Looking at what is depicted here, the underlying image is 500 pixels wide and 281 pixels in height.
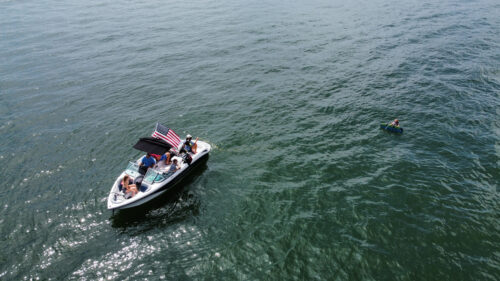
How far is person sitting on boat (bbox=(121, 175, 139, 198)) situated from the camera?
1933 centimetres

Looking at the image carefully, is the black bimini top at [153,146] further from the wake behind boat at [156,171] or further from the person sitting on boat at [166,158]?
the person sitting on boat at [166,158]

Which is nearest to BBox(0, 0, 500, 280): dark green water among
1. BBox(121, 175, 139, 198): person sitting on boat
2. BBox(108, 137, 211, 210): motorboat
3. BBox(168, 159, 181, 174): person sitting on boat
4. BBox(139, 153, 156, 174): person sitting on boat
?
BBox(108, 137, 211, 210): motorboat

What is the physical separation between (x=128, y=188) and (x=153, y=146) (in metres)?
3.77

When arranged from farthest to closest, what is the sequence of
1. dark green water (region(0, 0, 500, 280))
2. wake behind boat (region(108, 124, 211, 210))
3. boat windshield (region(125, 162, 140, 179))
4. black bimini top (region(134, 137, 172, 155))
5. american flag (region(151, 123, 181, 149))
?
american flag (region(151, 123, 181, 149)) → black bimini top (region(134, 137, 172, 155)) → boat windshield (region(125, 162, 140, 179)) → wake behind boat (region(108, 124, 211, 210)) → dark green water (region(0, 0, 500, 280))

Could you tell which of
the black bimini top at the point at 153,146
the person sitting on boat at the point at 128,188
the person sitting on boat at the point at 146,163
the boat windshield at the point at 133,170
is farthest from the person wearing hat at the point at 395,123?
the person sitting on boat at the point at 128,188

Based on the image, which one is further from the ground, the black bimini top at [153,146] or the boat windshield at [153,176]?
the black bimini top at [153,146]

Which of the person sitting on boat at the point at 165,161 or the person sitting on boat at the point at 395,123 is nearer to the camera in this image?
the person sitting on boat at the point at 165,161

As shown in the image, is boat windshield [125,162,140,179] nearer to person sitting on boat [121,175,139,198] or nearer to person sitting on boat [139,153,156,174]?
person sitting on boat [139,153,156,174]

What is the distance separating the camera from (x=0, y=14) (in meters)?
72.3

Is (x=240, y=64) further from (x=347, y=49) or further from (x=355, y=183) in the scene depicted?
(x=355, y=183)

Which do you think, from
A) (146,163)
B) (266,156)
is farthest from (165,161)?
(266,156)

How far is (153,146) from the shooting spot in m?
21.8

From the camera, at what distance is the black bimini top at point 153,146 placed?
21516 mm

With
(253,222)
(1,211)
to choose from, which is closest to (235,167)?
(253,222)
